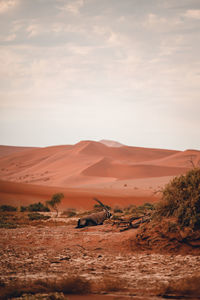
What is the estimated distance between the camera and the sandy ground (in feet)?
16.8

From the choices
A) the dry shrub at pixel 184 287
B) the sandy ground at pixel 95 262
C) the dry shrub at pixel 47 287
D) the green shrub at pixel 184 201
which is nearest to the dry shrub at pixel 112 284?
the sandy ground at pixel 95 262

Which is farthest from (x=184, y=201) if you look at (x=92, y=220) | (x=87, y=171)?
(x=87, y=171)

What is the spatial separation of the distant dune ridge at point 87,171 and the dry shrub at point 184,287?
20948 millimetres

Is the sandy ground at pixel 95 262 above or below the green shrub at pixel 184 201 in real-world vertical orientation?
below

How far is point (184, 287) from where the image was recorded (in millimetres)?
4723

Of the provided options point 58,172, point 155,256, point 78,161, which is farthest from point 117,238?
point 78,161

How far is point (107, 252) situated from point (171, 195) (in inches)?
81.6

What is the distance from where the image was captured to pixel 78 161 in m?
68.1

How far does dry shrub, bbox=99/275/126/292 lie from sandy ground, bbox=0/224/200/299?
17mm

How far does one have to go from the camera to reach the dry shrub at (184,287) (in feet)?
15.0

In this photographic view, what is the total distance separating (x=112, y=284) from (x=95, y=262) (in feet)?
4.03

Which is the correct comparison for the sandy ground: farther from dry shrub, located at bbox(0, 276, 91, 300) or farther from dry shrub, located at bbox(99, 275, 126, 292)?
dry shrub, located at bbox(0, 276, 91, 300)

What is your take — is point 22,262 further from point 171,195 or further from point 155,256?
point 171,195

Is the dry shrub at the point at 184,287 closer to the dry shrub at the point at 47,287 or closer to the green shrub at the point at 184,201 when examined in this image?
the dry shrub at the point at 47,287
